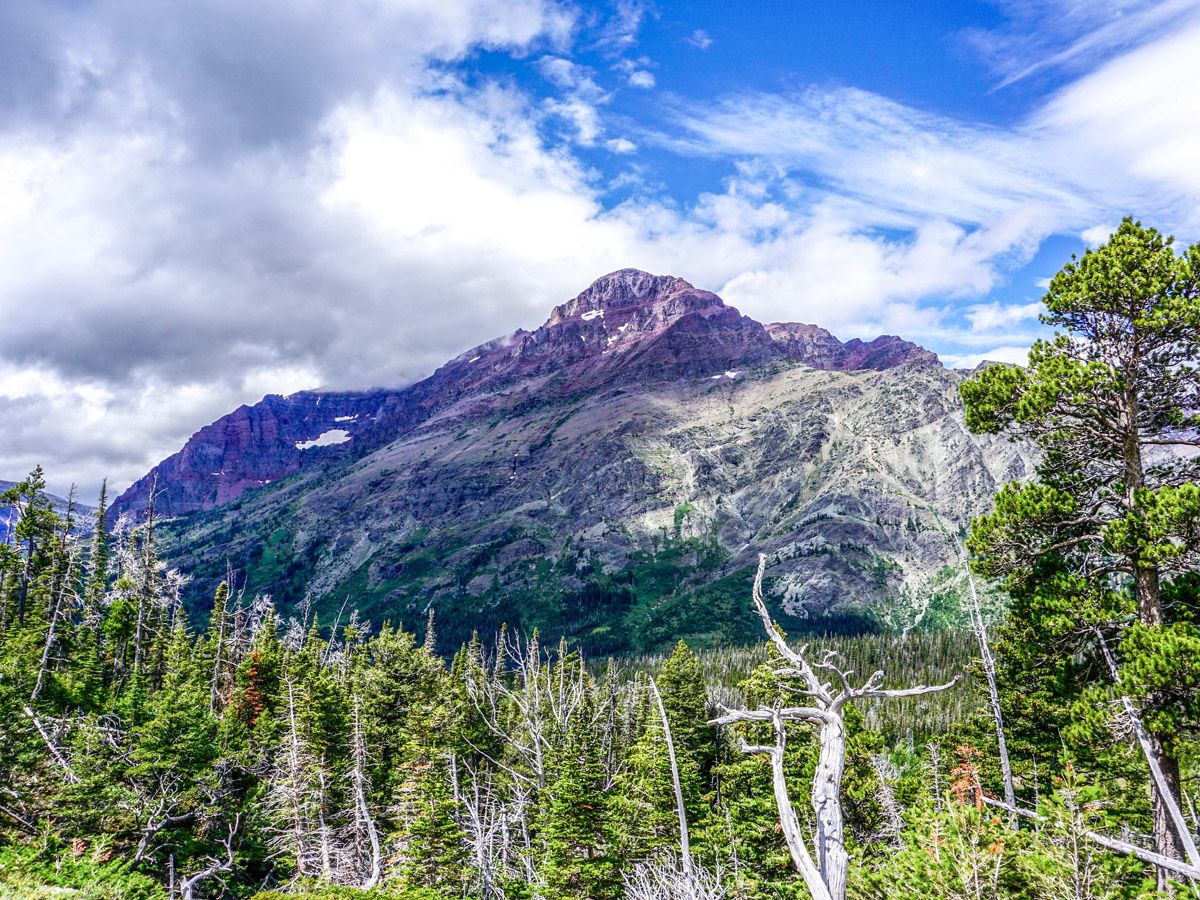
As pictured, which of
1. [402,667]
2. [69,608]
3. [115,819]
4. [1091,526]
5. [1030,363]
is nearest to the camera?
[1091,526]

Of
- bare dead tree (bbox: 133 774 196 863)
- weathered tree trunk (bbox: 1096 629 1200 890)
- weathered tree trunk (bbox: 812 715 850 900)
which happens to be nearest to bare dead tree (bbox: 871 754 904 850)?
weathered tree trunk (bbox: 1096 629 1200 890)

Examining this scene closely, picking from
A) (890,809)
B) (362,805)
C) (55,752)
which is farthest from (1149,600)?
(55,752)

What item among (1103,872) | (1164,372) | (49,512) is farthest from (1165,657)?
(49,512)

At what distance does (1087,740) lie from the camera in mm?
12055

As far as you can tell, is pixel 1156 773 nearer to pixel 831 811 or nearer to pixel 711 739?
pixel 831 811

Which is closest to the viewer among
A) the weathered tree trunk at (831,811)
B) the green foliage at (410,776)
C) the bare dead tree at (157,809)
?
the weathered tree trunk at (831,811)

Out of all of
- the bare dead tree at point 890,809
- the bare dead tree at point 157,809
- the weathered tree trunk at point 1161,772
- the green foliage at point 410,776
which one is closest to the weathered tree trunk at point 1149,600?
the weathered tree trunk at point 1161,772

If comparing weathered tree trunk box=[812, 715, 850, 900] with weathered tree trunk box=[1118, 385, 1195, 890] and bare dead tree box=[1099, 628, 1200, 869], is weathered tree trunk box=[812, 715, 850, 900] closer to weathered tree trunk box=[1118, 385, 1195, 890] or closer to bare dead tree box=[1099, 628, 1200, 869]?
bare dead tree box=[1099, 628, 1200, 869]

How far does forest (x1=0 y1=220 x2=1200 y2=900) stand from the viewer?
11.4m

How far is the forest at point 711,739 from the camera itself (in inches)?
449

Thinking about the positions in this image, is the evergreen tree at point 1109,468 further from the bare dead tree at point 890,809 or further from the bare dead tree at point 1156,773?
the bare dead tree at point 890,809

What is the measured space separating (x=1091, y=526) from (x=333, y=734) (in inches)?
1705

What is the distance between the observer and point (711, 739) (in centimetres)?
4119

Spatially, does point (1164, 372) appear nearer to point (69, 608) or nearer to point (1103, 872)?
point (1103, 872)
